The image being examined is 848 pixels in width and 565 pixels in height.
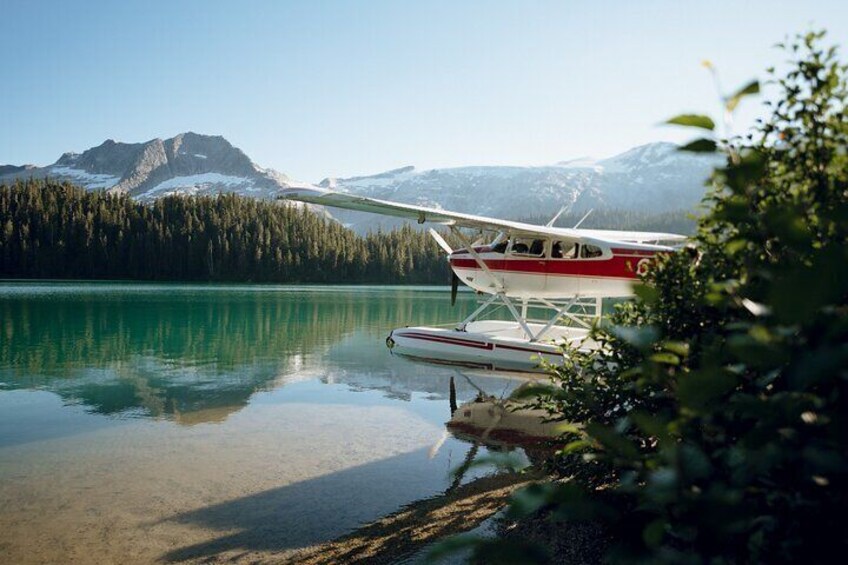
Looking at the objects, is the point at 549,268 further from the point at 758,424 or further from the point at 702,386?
the point at 702,386

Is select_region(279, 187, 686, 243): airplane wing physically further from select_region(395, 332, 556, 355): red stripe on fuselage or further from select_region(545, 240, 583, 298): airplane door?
select_region(395, 332, 556, 355): red stripe on fuselage

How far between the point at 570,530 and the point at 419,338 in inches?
420

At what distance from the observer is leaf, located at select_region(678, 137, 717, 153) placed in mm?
889

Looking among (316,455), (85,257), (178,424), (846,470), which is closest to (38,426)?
(178,424)

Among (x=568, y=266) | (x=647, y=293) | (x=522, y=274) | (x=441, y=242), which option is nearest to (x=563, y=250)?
(x=568, y=266)

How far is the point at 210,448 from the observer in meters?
7.89

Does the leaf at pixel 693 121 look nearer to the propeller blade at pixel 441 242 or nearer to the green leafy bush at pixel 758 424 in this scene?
the green leafy bush at pixel 758 424

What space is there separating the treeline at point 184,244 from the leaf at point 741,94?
358 ft

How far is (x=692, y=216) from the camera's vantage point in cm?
278

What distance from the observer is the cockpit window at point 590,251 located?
1322 centimetres

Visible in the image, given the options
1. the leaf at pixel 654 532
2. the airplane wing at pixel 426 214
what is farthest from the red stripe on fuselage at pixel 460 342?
the leaf at pixel 654 532

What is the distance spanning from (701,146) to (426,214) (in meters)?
11.8

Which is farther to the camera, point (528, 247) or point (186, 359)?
point (186, 359)

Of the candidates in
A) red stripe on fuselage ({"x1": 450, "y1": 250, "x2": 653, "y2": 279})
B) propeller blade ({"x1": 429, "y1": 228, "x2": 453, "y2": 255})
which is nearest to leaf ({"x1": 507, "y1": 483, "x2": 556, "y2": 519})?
red stripe on fuselage ({"x1": 450, "y1": 250, "x2": 653, "y2": 279})
